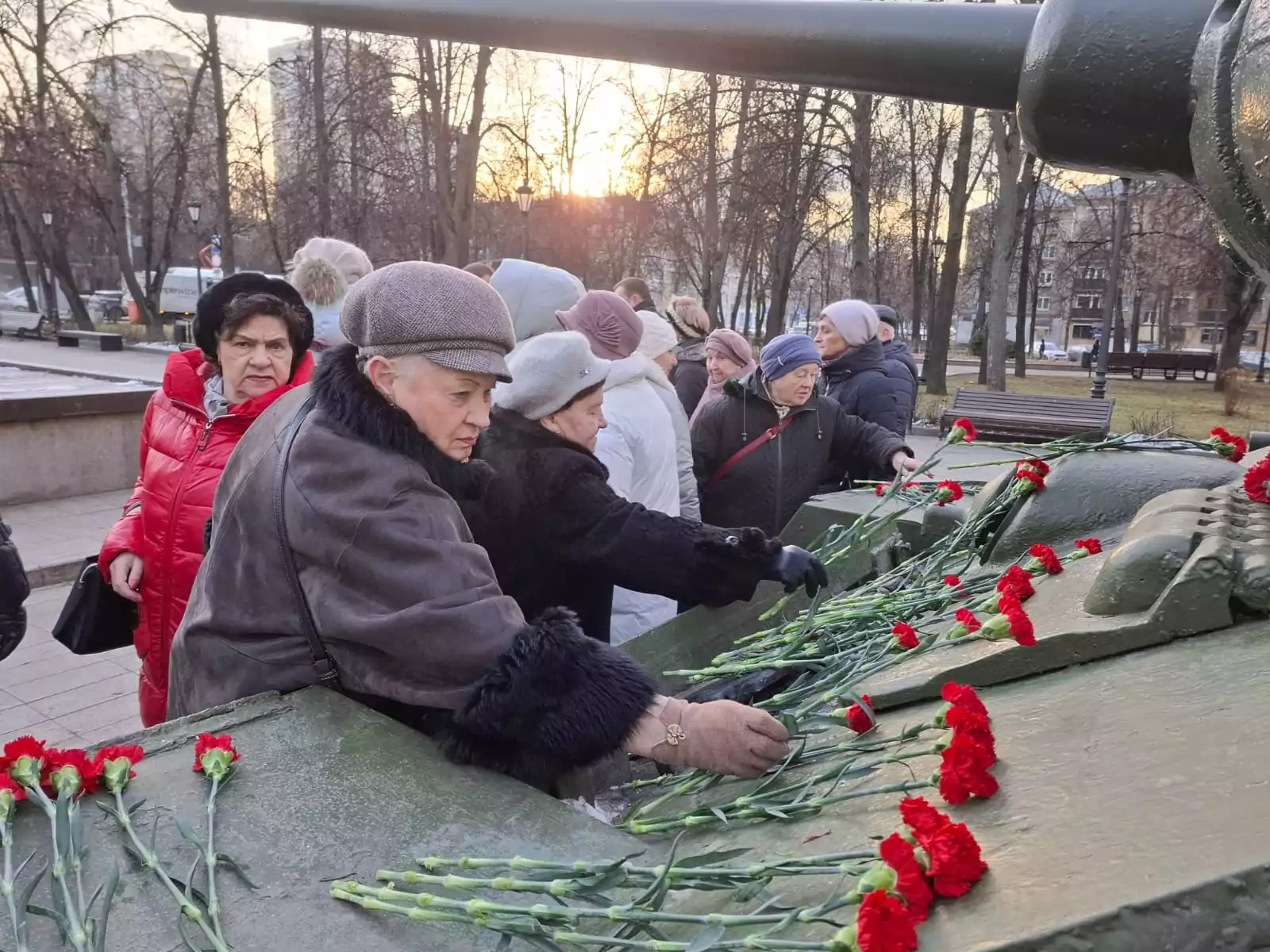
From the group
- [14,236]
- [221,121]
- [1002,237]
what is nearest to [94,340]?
[221,121]

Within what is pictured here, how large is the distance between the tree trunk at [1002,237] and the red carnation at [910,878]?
54.4 ft

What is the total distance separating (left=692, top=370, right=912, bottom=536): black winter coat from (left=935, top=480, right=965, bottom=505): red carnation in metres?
1.22

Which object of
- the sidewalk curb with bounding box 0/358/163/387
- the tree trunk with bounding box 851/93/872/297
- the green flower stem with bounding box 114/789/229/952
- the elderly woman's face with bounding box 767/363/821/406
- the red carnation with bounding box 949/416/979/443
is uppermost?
the tree trunk with bounding box 851/93/872/297

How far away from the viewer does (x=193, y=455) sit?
283 centimetres

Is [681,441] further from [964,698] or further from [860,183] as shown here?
[860,183]

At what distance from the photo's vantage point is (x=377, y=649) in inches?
61.2

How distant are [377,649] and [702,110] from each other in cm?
1915

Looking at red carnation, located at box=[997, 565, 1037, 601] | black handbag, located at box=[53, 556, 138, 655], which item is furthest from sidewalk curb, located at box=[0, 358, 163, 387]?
red carnation, located at box=[997, 565, 1037, 601]

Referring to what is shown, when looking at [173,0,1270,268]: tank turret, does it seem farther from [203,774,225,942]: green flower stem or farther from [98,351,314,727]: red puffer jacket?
[203,774,225,942]: green flower stem

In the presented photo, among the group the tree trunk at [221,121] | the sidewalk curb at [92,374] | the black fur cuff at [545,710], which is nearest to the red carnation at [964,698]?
the black fur cuff at [545,710]

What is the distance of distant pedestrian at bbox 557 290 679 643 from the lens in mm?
3316

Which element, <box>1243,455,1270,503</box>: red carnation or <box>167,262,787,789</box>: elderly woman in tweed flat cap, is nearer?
<box>167,262,787,789</box>: elderly woman in tweed flat cap

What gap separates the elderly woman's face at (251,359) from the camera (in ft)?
9.29

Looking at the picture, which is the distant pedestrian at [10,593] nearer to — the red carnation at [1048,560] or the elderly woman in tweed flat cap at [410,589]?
the elderly woman in tweed flat cap at [410,589]
